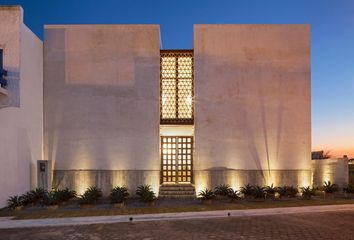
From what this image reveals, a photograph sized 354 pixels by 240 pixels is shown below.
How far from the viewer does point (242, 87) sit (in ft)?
53.1

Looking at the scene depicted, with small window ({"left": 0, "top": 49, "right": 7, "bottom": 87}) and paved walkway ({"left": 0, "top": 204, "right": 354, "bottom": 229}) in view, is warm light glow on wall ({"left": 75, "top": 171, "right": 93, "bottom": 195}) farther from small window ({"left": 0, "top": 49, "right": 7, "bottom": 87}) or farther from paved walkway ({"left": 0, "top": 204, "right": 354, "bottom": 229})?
small window ({"left": 0, "top": 49, "right": 7, "bottom": 87})

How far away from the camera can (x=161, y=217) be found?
36.2 ft

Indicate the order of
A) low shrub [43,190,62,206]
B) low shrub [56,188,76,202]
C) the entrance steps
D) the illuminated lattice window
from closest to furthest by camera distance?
low shrub [43,190,62,206]
low shrub [56,188,76,202]
the entrance steps
the illuminated lattice window

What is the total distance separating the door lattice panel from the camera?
55.0 feet

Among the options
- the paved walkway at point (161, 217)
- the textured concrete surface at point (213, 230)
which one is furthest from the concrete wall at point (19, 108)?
the textured concrete surface at point (213, 230)

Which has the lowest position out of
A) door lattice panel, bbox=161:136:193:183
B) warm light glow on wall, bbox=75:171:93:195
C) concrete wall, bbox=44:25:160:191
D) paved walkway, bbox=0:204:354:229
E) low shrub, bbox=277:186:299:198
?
paved walkway, bbox=0:204:354:229

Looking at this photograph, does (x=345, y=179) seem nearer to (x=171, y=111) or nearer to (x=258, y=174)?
(x=258, y=174)

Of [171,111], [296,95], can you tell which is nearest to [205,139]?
[171,111]

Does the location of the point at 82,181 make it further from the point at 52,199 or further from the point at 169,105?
the point at 169,105

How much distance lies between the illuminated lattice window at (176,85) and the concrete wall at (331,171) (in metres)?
6.80

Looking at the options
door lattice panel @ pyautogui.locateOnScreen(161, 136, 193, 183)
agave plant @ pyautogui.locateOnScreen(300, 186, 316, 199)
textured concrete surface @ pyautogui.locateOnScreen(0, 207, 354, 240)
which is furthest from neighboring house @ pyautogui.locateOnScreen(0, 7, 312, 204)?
textured concrete surface @ pyautogui.locateOnScreen(0, 207, 354, 240)

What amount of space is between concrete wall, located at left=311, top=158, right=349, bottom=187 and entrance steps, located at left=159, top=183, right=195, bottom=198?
630cm

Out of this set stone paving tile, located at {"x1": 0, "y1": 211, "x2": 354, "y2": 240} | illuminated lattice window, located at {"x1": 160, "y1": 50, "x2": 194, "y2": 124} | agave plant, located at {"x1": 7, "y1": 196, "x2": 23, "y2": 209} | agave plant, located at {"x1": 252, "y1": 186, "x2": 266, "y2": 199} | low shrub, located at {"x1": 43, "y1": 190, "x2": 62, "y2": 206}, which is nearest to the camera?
stone paving tile, located at {"x1": 0, "y1": 211, "x2": 354, "y2": 240}

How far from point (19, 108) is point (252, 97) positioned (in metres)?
10.3
